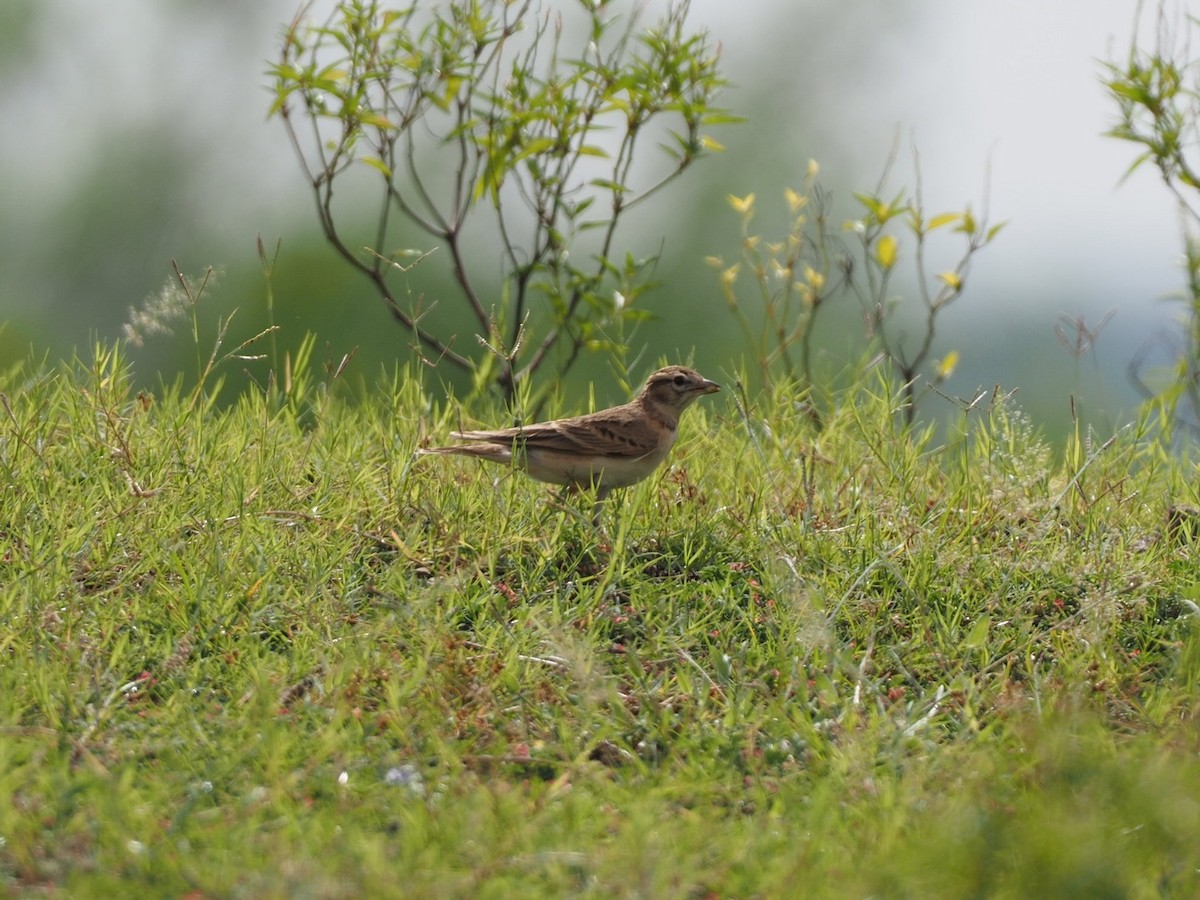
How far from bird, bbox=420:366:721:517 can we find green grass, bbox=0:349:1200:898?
6.0 inches

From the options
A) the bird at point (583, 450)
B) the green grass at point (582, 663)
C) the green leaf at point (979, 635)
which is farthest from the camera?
the bird at point (583, 450)

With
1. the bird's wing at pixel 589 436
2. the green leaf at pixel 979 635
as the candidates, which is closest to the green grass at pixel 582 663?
the green leaf at pixel 979 635

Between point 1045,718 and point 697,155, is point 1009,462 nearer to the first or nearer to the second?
point 1045,718

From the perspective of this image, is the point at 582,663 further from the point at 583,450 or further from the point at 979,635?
the point at 583,450

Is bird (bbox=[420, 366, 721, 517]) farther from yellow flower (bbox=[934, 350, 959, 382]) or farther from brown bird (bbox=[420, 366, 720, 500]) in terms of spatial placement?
yellow flower (bbox=[934, 350, 959, 382])

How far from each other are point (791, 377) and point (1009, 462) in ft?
6.70

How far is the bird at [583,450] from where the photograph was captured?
6332 millimetres

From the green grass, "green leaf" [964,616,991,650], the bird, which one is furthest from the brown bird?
"green leaf" [964,616,991,650]

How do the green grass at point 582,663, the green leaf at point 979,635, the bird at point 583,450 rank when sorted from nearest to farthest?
the green grass at point 582,663 < the green leaf at point 979,635 < the bird at point 583,450

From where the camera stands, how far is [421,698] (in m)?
4.77

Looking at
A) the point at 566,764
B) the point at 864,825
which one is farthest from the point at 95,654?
the point at 864,825

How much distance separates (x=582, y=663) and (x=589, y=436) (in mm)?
2418

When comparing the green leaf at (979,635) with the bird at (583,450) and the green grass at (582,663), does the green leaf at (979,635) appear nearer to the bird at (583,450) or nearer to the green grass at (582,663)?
the green grass at (582,663)

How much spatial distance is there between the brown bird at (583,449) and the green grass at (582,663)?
154mm
